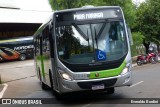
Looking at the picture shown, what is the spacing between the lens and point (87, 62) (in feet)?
38.5

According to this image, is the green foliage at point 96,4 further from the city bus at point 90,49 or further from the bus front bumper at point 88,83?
the bus front bumper at point 88,83

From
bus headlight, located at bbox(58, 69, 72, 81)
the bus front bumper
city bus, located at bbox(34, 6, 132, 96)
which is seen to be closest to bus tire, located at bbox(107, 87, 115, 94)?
city bus, located at bbox(34, 6, 132, 96)

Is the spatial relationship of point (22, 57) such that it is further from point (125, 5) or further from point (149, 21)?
point (125, 5)

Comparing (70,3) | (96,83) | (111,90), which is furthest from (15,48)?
(96,83)

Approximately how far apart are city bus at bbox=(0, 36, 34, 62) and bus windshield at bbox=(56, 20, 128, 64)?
1325 inches

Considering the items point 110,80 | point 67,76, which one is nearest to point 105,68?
point 110,80

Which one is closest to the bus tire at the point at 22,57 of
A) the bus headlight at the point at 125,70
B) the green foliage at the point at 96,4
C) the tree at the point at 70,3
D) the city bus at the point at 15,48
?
the city bus at the point at 15,48

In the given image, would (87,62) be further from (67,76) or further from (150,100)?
(150,100)

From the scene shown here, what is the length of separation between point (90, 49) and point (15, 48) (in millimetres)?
34573

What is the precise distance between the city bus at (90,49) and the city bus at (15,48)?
109 ft

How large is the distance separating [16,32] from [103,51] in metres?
41.9

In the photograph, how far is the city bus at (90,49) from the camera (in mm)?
11719

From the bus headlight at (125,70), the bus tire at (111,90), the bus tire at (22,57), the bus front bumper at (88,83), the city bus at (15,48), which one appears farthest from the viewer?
the bus tire at (22,57)

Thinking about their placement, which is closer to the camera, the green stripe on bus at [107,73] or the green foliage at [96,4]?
the green stripe on bus at [107,73]
